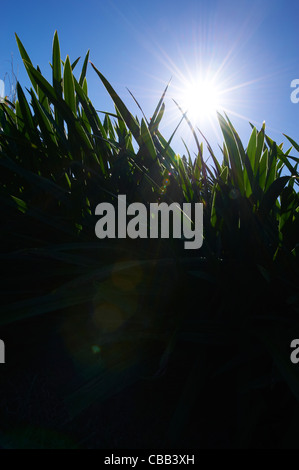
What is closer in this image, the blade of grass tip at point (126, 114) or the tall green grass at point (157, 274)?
the tall green grass at point (157, 274)

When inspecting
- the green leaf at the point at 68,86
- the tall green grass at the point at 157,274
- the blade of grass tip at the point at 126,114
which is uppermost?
the green leaf at the point at 68,86

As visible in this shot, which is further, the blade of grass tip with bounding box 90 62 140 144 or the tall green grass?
the blade of grass tip with bounding box 90 62 140 144

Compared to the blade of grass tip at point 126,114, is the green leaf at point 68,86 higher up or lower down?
higher up

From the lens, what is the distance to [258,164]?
754mm

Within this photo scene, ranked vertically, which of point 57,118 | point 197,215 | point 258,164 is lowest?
point 197,215

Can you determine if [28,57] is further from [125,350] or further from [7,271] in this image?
[125,350]

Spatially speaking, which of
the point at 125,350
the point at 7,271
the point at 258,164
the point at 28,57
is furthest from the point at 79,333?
the point at 28,57

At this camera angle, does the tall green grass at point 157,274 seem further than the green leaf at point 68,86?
No

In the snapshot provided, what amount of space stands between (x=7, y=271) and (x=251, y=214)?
0.52m

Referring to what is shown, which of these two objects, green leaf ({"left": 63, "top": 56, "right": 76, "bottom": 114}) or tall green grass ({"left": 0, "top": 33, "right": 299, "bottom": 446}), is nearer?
tall green grass ({"left": 0, "top": 33, "right": 299, "bottom": 446})

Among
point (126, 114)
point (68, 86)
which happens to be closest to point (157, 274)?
point (126, 114)

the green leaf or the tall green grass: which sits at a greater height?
the green leaf

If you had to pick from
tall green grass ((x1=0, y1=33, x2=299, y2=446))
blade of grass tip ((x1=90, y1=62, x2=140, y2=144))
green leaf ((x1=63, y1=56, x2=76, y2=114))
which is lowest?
tall green grass ((x1=0, y1=33, x2=299, y2=446))

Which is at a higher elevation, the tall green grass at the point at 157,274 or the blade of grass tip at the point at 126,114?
the blade of grass tip at the point at 126,114
